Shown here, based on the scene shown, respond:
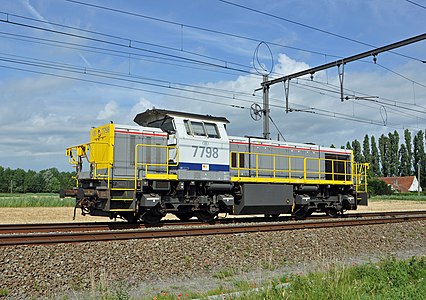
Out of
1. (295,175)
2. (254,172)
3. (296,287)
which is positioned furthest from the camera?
(295,175)

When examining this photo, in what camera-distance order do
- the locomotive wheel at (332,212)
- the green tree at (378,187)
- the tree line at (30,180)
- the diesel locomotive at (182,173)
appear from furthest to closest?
the tree line at (30,180)
the green tree at (378,187)
the locomotive wheel at (332,212)
the diesel locomotive at (182,173)

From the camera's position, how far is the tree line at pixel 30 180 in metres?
99.5

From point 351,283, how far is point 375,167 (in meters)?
94.0

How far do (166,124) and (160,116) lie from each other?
0.36 metres

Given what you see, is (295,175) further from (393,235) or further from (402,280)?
(402,280)

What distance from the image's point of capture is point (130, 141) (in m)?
12.9

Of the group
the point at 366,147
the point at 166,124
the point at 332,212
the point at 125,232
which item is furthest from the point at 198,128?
the point at 366,147

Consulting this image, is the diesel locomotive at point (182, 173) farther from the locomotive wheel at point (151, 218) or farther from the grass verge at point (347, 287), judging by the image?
the grass verge at point (347, 287)

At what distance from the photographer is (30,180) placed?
106 m

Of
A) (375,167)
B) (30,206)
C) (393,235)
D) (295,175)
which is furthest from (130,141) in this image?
(375,167)

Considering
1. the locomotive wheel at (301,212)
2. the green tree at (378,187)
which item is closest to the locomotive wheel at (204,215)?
the locomotive wheel at (301,212)

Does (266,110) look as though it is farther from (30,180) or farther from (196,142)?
(30,180)

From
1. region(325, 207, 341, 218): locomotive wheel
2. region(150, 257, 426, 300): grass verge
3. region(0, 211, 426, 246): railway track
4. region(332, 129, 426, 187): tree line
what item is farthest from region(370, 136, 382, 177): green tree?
region(150, 257, 426, 300): grass verge

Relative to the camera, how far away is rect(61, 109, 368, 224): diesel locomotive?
12188 mm
